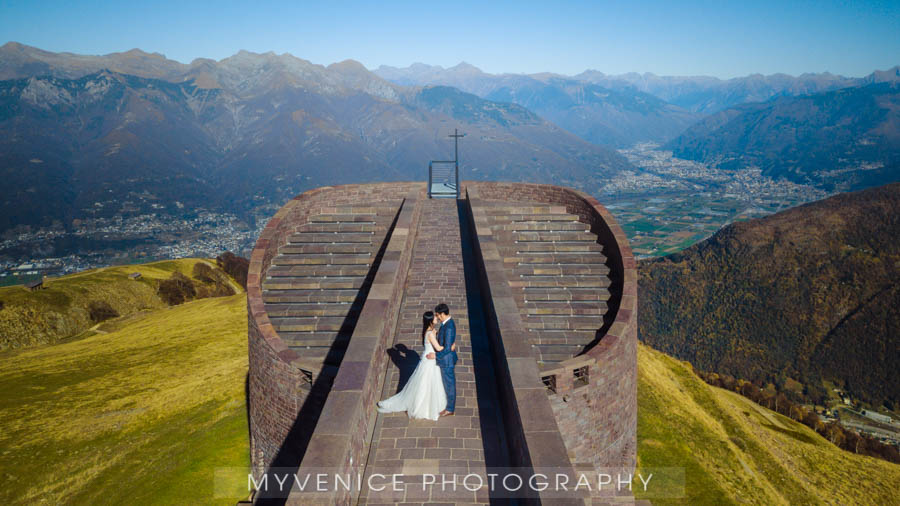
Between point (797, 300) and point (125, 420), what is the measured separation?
117 metres

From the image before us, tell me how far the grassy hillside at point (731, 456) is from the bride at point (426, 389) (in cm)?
966

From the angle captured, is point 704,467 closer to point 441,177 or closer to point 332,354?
point 332,354

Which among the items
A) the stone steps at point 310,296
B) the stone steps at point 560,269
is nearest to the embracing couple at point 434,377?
the stone steps at point 310,296

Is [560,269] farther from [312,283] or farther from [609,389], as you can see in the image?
[312,283]

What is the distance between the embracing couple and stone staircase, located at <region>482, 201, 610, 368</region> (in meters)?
2.92

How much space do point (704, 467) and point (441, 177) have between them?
1634cm


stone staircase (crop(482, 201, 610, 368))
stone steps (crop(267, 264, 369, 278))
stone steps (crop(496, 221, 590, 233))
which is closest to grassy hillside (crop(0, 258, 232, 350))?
stone steps (crop(267, 264, 369, 278))

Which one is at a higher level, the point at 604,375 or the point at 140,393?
the point at 604,375

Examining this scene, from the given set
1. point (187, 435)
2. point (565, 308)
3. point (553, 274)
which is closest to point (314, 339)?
point (565, 308)

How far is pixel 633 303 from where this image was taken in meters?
12.6

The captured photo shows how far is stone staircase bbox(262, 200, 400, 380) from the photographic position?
499 inches

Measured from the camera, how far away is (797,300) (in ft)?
326

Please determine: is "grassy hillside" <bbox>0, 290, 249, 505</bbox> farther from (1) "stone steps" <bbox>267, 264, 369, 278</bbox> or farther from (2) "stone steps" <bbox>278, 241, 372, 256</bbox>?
(2) "stone steps" <bbox>278, 241, 372, 256</bbox>

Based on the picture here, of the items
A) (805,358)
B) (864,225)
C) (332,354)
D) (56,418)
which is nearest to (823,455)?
(332,354)
